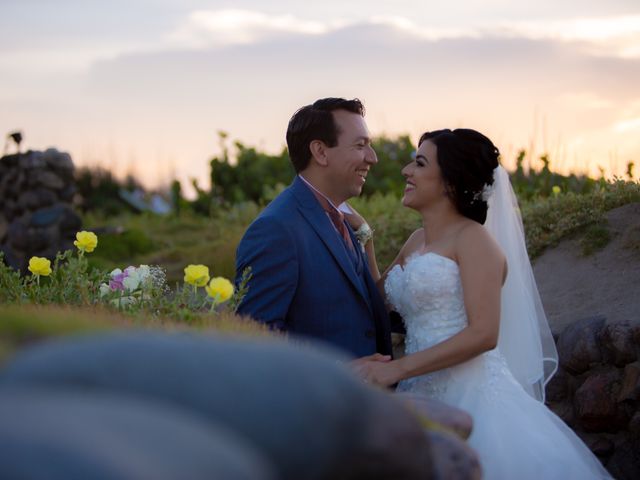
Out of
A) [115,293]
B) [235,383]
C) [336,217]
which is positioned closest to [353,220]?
[336,217]

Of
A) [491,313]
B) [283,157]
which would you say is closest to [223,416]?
[491,313]

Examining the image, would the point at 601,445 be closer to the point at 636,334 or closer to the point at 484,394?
the point at 636,334

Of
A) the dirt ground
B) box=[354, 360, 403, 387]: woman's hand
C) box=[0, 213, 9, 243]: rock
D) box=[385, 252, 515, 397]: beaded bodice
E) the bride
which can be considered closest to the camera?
the bride

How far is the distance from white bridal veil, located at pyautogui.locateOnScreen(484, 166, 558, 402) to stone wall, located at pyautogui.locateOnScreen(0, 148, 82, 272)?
9274 millimetres

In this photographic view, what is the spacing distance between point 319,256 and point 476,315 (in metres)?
1.01

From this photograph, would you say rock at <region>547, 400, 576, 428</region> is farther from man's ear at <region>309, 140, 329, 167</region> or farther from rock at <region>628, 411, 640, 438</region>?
man's ear at <region>309, 140, 329, 167</region>

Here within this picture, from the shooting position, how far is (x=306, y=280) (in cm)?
542

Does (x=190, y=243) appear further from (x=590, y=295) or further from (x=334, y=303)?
(x=334, y=303)

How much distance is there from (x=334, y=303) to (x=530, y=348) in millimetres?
1296

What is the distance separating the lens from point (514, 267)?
5.83 meters

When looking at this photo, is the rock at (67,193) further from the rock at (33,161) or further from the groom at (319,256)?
the groom at (319,256)

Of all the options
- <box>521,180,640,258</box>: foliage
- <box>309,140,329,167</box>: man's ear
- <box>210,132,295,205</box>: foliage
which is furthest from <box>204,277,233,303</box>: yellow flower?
<box>210,132,295,205</box>: foliage

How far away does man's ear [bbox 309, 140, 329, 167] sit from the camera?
5848 mm

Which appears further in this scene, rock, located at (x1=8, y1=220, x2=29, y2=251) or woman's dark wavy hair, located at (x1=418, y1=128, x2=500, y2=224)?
rock, located at (x1=8, y1=220, x2=29, y2=251)
